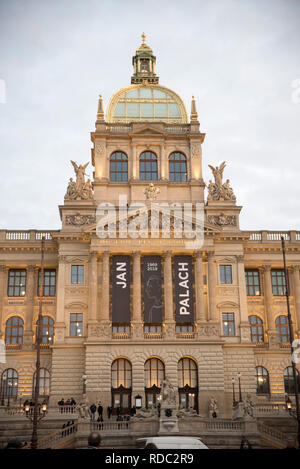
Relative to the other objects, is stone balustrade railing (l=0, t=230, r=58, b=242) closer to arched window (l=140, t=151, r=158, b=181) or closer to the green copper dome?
arched window (l=140, t=151, r=158, b=181)

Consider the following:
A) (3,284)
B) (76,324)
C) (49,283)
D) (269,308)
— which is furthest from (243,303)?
(3,284)

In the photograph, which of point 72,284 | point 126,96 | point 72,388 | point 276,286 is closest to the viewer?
point 72,388

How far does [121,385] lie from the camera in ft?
158

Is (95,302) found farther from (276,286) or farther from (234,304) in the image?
(276,286)

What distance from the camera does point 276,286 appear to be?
56094mm

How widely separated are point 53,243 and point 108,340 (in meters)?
12.1

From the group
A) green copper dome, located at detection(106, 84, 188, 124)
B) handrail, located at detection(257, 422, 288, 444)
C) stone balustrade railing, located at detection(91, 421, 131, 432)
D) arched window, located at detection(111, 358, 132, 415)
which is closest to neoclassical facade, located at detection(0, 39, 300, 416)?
arched window, located at detection(111, 358, 132, 415)

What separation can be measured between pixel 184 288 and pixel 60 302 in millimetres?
11593

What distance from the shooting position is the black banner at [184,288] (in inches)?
1964

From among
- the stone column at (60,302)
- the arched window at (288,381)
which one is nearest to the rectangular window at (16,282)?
the stone column at (60,302)

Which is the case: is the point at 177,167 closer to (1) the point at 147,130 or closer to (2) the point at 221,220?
(1) the point at 147,130

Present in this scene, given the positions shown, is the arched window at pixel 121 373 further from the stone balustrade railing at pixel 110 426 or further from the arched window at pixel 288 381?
the arched window at pixel 288 381

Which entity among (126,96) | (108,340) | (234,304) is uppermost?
(126,96)
